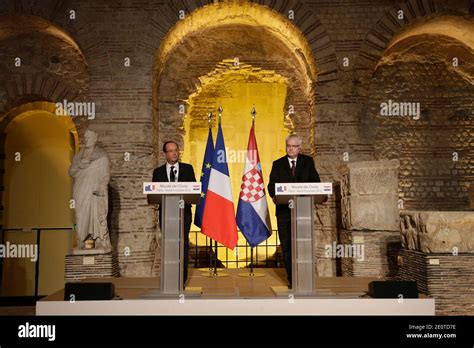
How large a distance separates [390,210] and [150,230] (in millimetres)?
4145

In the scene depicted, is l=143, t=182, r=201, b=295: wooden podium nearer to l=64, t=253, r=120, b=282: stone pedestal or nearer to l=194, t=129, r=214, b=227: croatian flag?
l=194, t=129, r=214, b=227: croatian flag

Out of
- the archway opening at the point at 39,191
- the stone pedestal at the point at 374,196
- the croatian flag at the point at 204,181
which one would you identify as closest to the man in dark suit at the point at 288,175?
the croatian flag at the point at 204,181

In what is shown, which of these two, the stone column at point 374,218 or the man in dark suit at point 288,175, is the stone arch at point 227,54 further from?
the man in dark suit at point 288,175

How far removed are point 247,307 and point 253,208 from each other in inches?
75.0

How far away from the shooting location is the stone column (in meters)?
6.63

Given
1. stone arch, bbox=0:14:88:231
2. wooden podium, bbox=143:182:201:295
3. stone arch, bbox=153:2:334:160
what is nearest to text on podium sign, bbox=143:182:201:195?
wooden podium, bbox=143:182:201:295

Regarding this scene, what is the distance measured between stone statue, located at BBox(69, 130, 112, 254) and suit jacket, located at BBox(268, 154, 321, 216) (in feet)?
9.88

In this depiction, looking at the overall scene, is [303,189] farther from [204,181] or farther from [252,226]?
[204,181]

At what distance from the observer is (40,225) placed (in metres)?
9.80

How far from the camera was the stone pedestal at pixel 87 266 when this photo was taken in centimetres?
650

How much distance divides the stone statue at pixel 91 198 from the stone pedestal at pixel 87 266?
106mm

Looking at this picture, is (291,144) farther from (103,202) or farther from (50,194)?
(50,194)

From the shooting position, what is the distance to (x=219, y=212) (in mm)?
5742

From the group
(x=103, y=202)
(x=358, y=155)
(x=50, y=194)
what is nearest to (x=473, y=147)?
(x=358, y=155)
